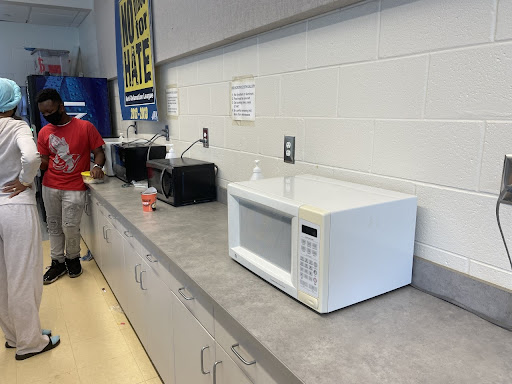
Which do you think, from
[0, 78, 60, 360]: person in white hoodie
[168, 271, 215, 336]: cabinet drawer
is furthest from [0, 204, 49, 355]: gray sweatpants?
[168, 271, 215, 336]: cabinet drawer

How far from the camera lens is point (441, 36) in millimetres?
1173

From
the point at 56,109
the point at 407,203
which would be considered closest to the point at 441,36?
the point at 407,203

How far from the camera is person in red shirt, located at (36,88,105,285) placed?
2.94 m

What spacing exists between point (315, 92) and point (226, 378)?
1.17 metres

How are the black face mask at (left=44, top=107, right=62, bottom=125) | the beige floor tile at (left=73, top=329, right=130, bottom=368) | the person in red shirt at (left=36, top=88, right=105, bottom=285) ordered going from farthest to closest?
the person in red shirt at (left=36, top=88, right=105, bottom=285) → the black face mask at (left=44, top=107, right=62, bottom=125) → the beige floor tile at (left=73, top=329, right=130, bottom=368)

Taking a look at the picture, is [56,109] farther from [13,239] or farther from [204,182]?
[204,182]

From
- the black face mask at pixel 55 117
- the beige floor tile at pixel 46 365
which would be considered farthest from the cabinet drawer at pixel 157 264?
the black face mask at pixel 55 117

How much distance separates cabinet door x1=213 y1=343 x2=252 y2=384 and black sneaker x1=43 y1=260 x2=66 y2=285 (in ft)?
8.12

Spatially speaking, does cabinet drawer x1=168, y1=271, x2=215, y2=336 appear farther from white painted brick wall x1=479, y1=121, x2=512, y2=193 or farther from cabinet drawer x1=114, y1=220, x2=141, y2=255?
white painted brick wall x1=479, y1=121, x2=512, y2=193

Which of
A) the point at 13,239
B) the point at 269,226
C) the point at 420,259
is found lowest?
the point at 13,239

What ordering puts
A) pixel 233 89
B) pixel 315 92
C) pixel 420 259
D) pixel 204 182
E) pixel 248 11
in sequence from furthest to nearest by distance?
pixel 204 182 → pixel 233 89 → pixel 248 11 → pixel 315 92 → pixel 420 259

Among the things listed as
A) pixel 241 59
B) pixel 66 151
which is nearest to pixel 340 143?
pixel 241 59

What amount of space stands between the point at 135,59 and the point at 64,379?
101 inches

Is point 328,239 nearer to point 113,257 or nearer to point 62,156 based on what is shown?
point 113,257
